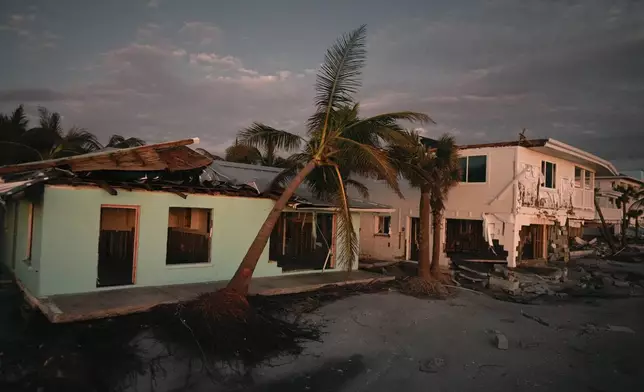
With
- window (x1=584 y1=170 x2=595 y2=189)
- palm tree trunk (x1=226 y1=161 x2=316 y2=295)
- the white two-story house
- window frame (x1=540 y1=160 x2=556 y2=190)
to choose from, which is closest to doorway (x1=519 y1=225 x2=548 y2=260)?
the white two-story house

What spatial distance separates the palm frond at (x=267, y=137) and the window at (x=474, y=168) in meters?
10.5

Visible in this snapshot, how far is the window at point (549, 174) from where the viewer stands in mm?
18875

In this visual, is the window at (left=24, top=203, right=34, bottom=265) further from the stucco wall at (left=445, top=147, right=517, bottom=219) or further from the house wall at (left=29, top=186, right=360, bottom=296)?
the stucco wall at (left=445, top=147, right=517, bottom=219)

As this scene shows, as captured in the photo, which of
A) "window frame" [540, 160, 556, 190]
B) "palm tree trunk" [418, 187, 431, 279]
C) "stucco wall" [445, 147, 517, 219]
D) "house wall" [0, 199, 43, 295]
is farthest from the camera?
"window frame" [540, 160, 556, 190]

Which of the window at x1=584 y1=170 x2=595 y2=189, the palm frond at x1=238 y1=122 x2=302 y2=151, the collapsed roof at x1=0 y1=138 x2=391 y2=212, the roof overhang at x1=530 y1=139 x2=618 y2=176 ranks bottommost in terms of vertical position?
the collapsed roof at x1=0 y1=138 x2=391 y2=212

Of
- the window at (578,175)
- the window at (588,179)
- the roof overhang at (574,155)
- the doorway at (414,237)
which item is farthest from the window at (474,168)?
the window at (588,179)

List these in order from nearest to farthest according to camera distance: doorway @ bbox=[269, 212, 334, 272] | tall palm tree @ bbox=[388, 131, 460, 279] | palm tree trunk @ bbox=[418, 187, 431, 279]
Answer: tall palm tree @ bbox=[388, 131, 460, 279] < palm tree trunk @ bbox=[418, 187, 431, 279] < doorway @ bbox=[269, 212, 334, 272]

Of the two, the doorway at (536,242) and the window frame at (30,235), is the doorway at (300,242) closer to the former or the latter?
the window frame at (30,235)

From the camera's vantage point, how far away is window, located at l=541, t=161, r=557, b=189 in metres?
18.9

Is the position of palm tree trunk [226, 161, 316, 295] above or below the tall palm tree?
below

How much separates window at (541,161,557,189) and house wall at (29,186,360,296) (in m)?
12.8

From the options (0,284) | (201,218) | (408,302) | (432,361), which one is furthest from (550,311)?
(0,284)

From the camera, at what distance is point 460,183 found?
18.5 metres

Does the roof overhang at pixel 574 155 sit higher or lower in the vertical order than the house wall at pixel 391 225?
higher
